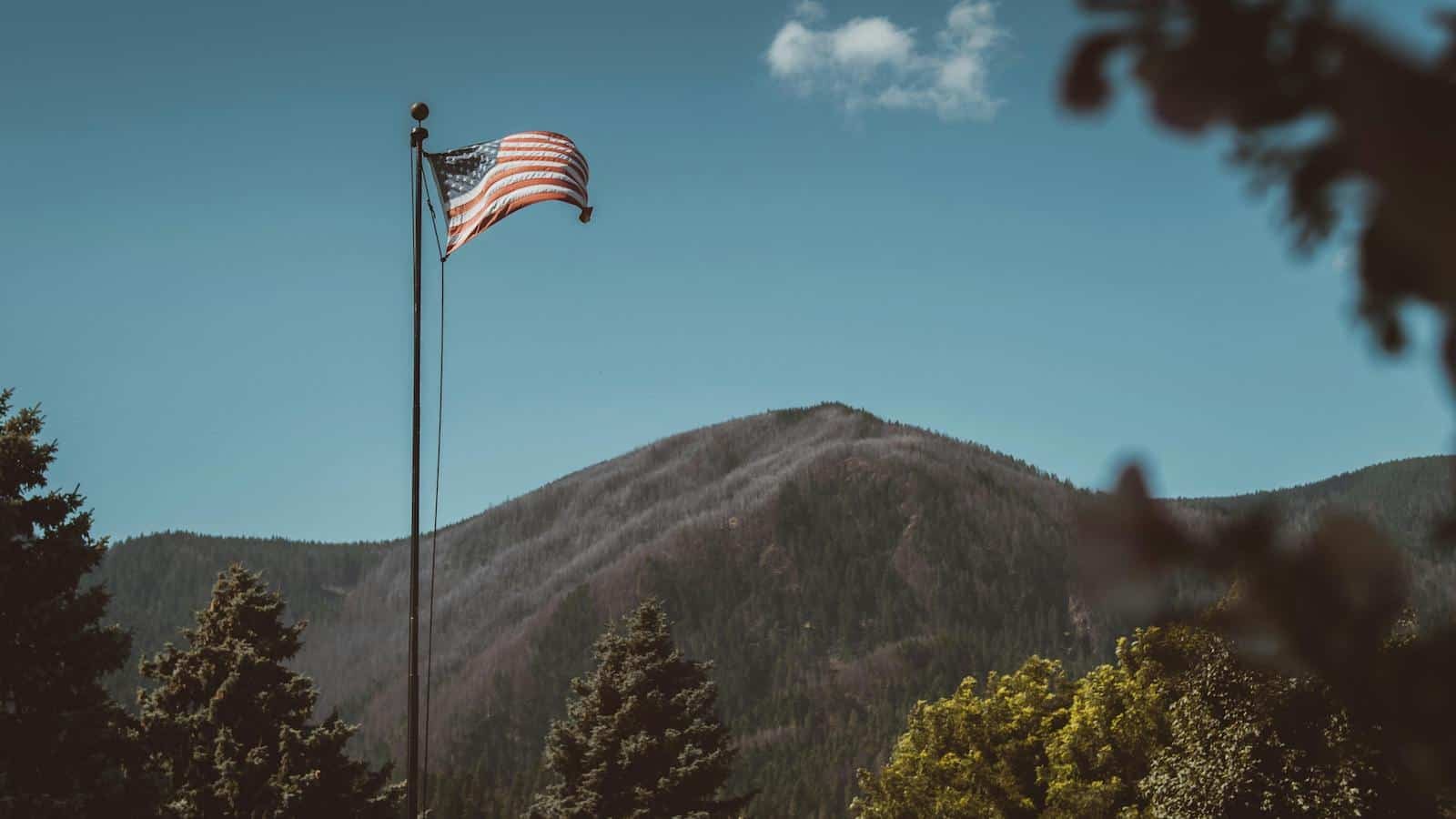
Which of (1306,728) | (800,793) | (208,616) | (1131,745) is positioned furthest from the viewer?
(800,793)

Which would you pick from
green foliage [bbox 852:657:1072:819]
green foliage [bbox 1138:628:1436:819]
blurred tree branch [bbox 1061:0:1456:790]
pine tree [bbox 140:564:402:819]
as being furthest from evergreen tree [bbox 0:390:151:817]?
green foliage [bbox 852:657:1072:819]

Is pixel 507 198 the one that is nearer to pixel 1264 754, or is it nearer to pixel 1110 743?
pixel 1264 754

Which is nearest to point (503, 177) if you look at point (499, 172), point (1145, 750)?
point (499, 172)

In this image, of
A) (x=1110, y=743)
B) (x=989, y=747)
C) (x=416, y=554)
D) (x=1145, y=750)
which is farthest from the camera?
(x=989, y=747)

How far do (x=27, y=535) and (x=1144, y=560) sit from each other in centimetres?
2173

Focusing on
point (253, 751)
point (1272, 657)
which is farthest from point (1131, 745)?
point (1272, 657)

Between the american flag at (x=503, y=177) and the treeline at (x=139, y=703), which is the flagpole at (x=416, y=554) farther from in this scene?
the treeline at (x=139, y=703)

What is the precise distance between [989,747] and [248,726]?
1924 centimetres

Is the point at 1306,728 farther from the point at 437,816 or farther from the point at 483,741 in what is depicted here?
the point at 483,741

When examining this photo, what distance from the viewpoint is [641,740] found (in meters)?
33.2

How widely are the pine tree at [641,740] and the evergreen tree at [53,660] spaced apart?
49.3 ft

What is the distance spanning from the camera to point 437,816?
73.4m

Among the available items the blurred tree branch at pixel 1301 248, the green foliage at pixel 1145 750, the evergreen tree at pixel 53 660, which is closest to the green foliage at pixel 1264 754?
the green foliage at pixel 1145 750

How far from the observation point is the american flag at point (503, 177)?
14594 mm
